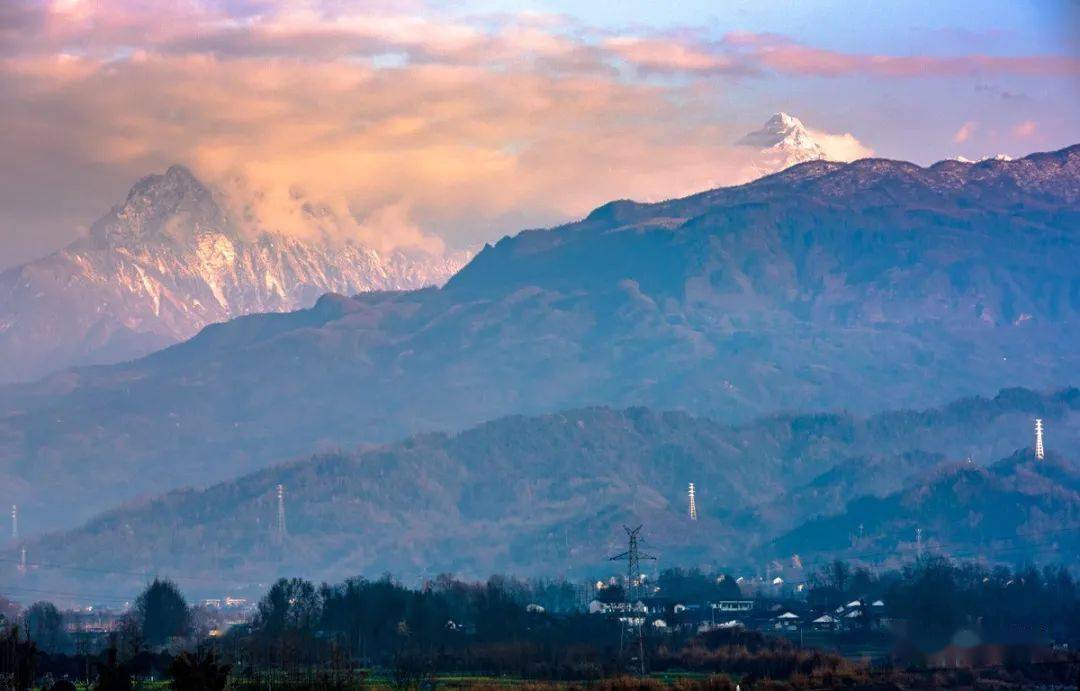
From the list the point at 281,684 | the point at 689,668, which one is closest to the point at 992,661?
the point at 689,668

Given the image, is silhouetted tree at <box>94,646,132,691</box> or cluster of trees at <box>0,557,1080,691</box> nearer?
silhouetted tree at <box>94,646,132,691</box>

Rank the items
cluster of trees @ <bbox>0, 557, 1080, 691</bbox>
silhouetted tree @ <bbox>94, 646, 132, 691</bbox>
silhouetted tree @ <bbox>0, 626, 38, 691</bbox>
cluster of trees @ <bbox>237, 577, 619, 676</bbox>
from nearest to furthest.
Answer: silhouetted tree @ <bbox>94, 646, 132, 691</bbox>
silhouetted tree @ <bbox>0, 626, 38, 691</bbox>
cluster of trees @ <bbox>0, 557, 1080, 691</bbox>
cluster of trees @ <bbox>237, 577, 619, 676</bbox>

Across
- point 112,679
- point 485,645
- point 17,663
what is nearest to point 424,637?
point 485,645

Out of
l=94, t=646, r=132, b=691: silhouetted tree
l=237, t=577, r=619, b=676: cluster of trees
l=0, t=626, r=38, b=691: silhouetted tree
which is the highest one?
l=237, t=577, r=619, b=676: cluster of trees

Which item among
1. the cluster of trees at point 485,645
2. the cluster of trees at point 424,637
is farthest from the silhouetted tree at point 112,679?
the cluster of trees at point 424,637

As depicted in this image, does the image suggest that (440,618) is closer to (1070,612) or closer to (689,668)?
(689,668)

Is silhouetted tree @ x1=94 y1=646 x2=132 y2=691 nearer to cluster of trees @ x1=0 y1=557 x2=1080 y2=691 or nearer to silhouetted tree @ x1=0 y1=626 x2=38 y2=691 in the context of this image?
cluster of trees @ x1=0 y1=557 x2=1080 y2=691

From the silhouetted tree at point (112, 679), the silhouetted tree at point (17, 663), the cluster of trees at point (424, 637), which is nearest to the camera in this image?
the silhouetted tree at point (112, 679)

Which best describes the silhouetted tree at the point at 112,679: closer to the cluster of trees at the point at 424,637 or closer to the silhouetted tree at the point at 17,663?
the silhouetted tree at the point at 17,663

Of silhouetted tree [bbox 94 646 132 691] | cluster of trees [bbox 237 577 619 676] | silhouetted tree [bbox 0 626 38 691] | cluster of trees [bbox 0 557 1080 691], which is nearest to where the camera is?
silhouetted tree [bbox 94 646 132 691]

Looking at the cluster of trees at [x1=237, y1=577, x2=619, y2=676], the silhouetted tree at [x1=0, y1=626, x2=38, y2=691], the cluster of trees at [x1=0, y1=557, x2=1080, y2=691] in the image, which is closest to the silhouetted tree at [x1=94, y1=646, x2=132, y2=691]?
the cluster of trees at [x1=0, y1=557, x2=1080, y2=691]

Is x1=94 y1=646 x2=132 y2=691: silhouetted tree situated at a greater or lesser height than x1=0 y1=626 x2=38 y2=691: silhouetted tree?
lesser

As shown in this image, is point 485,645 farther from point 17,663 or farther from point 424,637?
point 17,663

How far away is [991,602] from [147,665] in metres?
80.9
